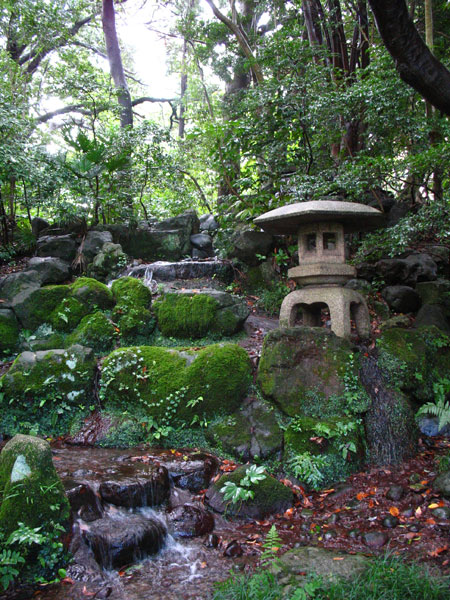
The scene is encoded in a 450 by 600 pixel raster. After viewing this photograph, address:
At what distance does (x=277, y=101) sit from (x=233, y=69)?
564 centimetres

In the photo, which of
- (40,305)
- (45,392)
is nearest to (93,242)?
(40,305)

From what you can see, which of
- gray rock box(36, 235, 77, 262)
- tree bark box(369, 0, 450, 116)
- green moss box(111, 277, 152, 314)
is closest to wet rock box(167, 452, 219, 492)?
green moss box(111, 277, 152, 314)

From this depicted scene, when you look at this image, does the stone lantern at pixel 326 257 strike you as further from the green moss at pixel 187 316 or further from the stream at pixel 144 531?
the stream at pixel 144 531

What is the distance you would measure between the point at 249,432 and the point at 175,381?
1.23 meters

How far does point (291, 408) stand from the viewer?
17.9 feet

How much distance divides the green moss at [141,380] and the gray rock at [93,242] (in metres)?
4.57

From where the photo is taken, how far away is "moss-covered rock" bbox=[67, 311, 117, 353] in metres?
7.05

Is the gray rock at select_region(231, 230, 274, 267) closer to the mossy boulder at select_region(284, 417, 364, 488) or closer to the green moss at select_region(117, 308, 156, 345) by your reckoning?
the green moss at select_region(117, 308, 156, 345)

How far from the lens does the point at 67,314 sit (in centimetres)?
755

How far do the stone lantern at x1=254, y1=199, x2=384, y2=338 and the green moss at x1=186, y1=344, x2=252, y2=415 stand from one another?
1033 mm

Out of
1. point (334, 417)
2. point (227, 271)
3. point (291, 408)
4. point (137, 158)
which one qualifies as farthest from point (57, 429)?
point (137, 158)

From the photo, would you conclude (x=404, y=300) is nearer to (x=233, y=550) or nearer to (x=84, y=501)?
(x=233, y=550)

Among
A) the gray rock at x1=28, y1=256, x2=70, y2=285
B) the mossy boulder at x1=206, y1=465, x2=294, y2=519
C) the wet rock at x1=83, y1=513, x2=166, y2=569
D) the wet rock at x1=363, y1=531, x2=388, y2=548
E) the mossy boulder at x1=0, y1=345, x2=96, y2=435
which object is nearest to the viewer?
the wet rock at x1=83, y1=513, x2=166, y2=569

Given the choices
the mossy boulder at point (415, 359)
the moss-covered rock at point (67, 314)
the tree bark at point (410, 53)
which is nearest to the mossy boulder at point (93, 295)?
the moss-covered rock at point (67, 314)
